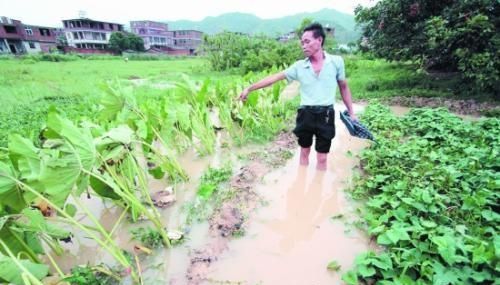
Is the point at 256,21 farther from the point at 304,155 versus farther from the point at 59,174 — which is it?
the point at 59,174

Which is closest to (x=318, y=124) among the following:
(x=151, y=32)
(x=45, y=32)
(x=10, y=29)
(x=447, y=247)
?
(x=447, y=247)

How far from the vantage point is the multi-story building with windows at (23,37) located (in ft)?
116

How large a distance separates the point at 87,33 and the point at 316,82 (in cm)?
4919

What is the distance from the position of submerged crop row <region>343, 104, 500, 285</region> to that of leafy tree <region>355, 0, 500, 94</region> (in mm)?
2284

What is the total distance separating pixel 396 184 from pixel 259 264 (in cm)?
154

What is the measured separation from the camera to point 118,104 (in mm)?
3111

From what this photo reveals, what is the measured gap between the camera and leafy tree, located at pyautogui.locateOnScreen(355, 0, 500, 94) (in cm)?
545

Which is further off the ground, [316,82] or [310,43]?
[310,43]

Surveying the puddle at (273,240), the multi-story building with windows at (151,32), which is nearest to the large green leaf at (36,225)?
the puddle at (273,240)

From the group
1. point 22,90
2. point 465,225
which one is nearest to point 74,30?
point 22,90

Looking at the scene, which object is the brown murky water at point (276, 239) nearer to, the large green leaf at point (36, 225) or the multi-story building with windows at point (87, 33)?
the large green leaf at point (36, 225)

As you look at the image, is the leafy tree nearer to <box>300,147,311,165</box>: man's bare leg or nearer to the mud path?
the mud path

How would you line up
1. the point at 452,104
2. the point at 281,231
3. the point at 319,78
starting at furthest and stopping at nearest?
the point at 452,104 < the point at 319,78 < the point at 281,231

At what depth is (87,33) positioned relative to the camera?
140 ft
